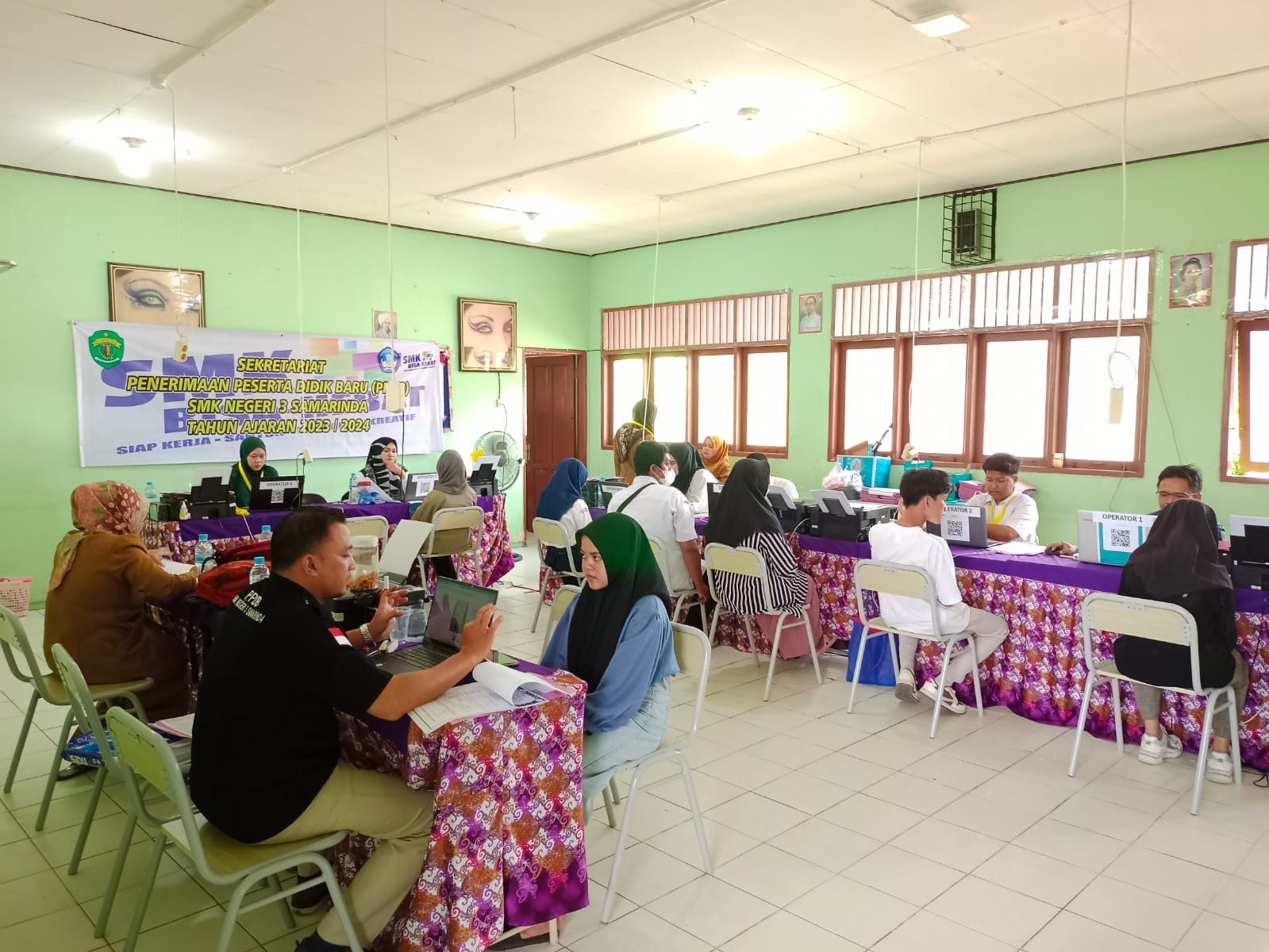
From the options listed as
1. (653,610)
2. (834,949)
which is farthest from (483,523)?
(834,949)

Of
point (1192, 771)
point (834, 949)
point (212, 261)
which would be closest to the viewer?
point (834, 949)

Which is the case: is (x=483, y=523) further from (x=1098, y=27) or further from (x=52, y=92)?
(x=1098, y=27)

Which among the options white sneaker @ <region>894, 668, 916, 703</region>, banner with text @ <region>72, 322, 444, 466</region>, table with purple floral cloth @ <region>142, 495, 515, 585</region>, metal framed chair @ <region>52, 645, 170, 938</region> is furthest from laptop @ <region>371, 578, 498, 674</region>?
banner with text @ <region>72, 322, 444, 466</region>

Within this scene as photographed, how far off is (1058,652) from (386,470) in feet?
16.8

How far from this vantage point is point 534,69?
173 inches

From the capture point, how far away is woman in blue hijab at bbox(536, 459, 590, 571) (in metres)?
5.55

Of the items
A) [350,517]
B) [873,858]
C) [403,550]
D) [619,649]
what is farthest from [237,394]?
[873,858]

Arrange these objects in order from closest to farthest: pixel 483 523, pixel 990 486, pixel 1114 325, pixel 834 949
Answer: pixel 834 949 → pixel 990 486 → pixel 1114 325 → pixel 483 523

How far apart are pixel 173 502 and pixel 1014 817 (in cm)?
476

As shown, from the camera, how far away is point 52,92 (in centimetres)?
474

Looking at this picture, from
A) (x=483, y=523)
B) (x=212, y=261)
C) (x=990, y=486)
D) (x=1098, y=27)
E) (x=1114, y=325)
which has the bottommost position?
(x=483, y=523)

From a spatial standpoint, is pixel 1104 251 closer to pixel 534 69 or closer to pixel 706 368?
pixel 706 368

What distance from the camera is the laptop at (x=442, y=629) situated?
2.46 metres

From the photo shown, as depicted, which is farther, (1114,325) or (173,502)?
A: (1114,325)
